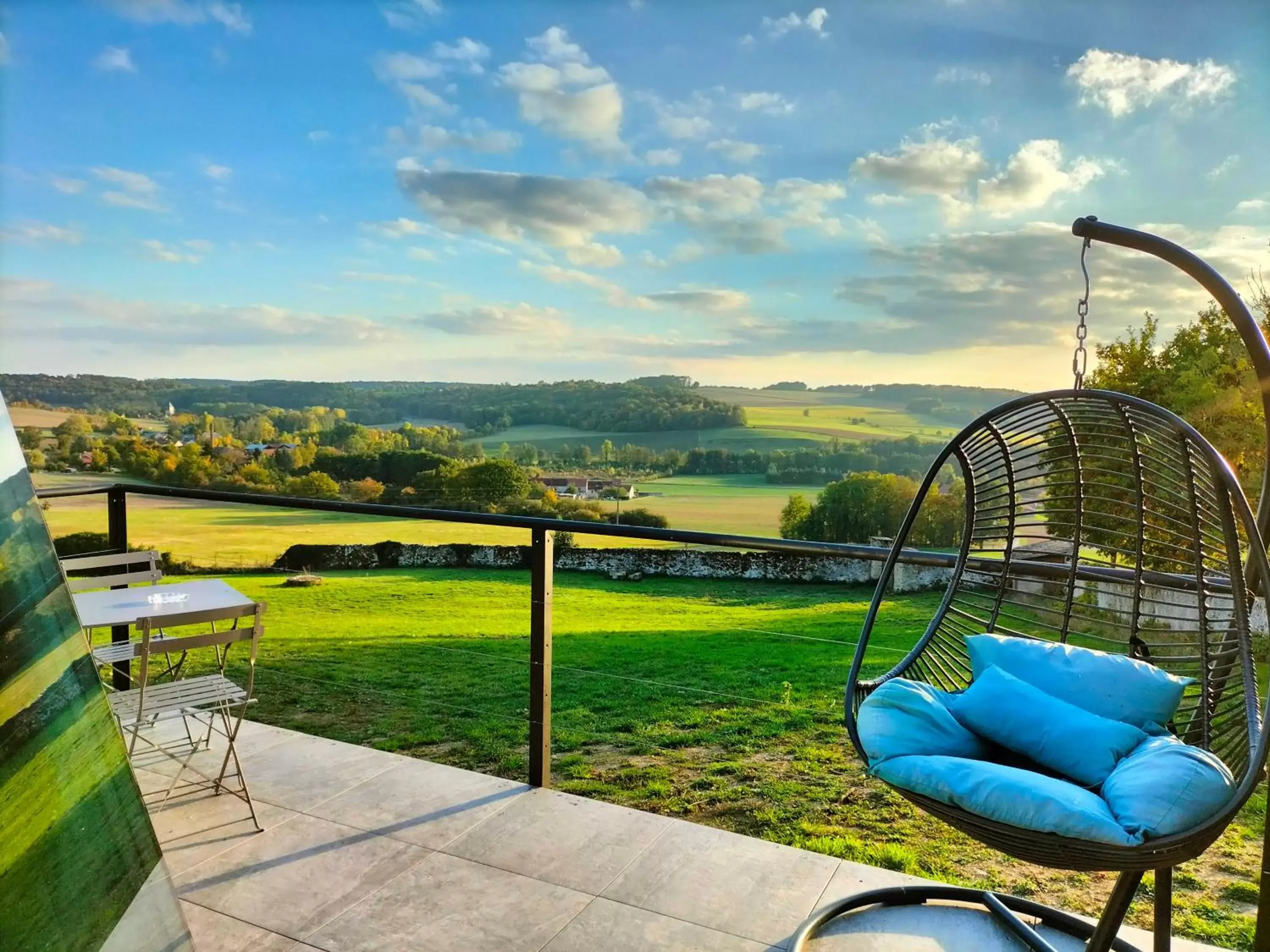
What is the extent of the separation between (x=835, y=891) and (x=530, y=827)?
794 mm

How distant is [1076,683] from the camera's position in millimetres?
1891

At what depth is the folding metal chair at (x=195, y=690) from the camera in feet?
7.18

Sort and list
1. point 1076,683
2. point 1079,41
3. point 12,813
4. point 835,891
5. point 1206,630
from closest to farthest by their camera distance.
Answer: point 12,813
point 1206,630
point 1076,683
point 835,891
point 1079,41

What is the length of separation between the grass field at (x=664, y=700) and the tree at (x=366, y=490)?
2.25 m

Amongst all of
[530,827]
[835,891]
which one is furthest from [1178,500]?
[530,827]

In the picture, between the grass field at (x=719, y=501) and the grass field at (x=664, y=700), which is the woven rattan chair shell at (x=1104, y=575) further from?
the grass field at (x=719, y=501)

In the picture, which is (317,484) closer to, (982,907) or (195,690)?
(195,690)

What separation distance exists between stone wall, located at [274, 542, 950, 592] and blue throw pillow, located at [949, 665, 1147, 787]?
16.0m

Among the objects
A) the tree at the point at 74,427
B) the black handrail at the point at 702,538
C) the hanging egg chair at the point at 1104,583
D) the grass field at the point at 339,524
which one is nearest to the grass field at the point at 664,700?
the black handrail at the point at 702,538

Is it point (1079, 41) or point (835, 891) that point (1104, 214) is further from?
point (835, 891)

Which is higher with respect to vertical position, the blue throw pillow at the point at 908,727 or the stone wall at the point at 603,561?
the blue throw pillow at the point at 908,727

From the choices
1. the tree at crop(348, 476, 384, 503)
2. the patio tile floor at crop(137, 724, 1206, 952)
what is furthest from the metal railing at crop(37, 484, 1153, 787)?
the tree at crop(348, 476, 384, 503)

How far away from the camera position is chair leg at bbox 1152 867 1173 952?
1547 mm

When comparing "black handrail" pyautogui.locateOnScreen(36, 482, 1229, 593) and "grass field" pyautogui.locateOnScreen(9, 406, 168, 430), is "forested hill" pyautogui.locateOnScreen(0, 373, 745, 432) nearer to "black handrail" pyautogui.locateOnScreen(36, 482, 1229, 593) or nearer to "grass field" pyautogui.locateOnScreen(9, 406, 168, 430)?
"grass field" pyautogui.locateOnScreen(9, 406, 168, 430)
